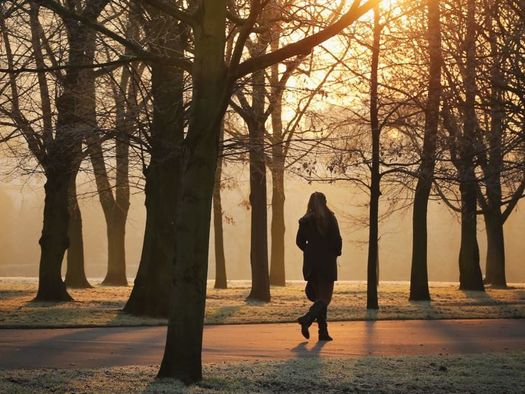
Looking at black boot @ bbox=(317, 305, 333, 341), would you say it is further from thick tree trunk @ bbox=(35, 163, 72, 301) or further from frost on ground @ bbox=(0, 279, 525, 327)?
thick tree trunk @ bbox=(35, 163, 72, 301)

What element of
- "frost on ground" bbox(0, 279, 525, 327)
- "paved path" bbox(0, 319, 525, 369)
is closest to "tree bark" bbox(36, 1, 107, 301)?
"frost on ground" bbox(0, 279, 525, 327)

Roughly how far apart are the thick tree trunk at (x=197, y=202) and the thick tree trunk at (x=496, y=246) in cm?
2930

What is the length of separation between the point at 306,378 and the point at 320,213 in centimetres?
431

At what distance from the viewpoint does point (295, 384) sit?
8.55 meters

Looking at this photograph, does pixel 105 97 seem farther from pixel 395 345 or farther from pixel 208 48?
pixel 208 48

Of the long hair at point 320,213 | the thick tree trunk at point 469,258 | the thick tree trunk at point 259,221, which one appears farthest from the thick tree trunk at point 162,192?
the thick tree trunk at point 469,258

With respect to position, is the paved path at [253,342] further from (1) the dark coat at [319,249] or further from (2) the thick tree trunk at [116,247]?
(2) the thick tree trunk at [116,247]

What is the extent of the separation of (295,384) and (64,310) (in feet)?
36.7

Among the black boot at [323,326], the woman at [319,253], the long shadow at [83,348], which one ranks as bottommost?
the long shadow at [83,348]

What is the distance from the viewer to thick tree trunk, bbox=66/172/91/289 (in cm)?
3175

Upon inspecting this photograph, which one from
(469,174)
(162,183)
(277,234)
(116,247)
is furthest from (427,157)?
(116,247)

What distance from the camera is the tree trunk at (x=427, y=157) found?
1808cm

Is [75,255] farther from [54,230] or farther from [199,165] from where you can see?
[199,165]

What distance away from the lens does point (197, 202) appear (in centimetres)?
848
